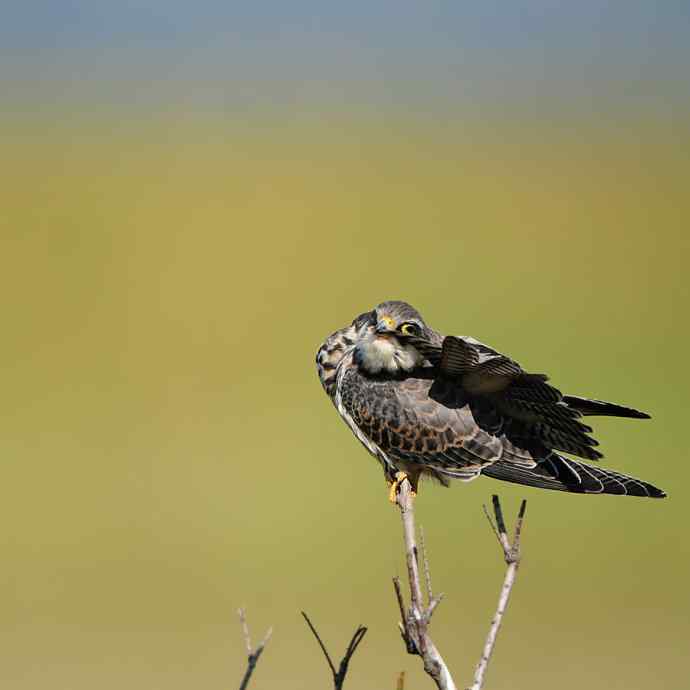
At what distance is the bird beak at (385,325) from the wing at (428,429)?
25cm

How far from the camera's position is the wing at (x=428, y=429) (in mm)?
5660

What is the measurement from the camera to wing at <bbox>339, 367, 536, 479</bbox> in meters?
5.66

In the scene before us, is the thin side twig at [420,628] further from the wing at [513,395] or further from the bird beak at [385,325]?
the bird beak at [385,325]

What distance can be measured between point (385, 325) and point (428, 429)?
18.5 inches

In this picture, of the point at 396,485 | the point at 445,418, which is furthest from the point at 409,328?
the point at 396,485

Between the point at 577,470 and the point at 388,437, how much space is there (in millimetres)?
787

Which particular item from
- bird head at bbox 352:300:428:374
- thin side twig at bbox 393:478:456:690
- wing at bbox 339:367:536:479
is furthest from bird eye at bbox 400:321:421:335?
thin side twig at bbox 393:478:456:690

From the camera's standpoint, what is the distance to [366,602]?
13852mm

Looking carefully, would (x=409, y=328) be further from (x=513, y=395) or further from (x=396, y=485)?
(x=396, y=485)

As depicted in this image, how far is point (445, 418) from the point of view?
18.6 ft

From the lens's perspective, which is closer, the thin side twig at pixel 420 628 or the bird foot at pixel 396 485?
the thin side twig at pixel 420 628

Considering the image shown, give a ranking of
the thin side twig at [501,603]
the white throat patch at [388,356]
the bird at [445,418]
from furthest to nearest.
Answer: the white throat patch at [388,356] < the bird at [445,418] < the thin side twig at [501,603]

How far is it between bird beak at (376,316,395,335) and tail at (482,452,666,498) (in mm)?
716

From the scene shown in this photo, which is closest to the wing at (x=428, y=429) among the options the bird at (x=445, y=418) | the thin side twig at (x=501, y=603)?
the bird at (x=445, y=418)
